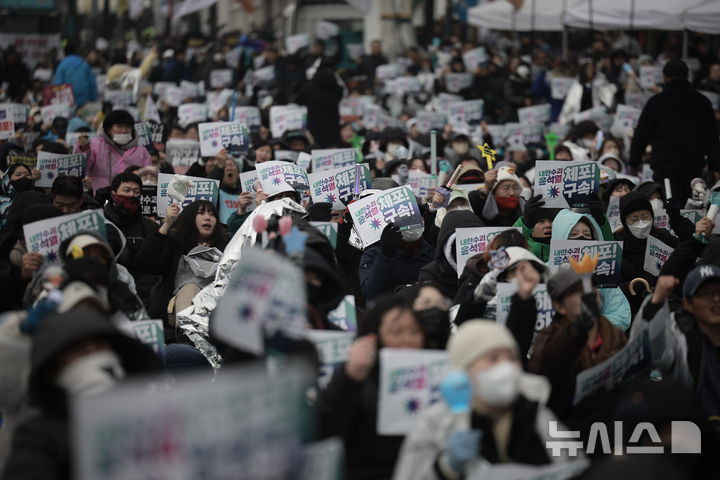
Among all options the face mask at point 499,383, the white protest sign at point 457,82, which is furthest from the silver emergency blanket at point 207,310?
the white protest sign at point 457,82

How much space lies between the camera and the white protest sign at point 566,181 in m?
9.88

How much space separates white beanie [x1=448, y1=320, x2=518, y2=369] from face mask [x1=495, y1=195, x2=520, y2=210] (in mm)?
5552

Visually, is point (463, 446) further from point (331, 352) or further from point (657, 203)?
point (657, 203)

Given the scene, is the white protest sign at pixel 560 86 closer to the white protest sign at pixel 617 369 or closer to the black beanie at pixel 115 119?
the black beanie at pixel 115 119

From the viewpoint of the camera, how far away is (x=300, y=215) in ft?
28.5

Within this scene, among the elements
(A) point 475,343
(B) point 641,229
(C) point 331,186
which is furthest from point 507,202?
(A) point 475,343

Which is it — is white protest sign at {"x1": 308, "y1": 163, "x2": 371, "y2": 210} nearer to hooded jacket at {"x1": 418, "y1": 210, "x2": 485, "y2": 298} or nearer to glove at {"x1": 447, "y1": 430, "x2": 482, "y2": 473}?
hooded jacket at {"x1": 418, "y1": 210, "x2": 485, "y2": 298}

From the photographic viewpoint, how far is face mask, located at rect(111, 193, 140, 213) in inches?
372

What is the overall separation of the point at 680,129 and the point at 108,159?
16.8 ft

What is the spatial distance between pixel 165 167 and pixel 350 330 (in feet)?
21.1

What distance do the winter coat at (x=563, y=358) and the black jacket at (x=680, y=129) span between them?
18.8ft

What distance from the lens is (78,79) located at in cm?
1927

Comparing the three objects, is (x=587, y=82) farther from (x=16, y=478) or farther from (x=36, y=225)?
(x=16, y=478)

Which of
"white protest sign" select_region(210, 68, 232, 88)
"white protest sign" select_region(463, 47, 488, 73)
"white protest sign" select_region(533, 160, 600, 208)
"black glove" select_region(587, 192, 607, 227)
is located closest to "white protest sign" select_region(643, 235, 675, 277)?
"black glove" select_region(587, 192, 607, 227)
